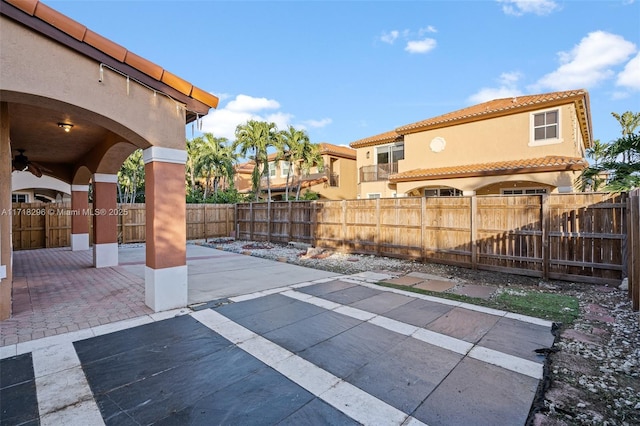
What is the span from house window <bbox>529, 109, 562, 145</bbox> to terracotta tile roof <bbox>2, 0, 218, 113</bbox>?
13595 mm

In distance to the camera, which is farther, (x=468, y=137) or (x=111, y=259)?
(x=468, y=137)

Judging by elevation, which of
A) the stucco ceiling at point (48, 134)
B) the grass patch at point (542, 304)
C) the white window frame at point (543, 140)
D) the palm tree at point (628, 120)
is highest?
the palm tree at point (628, 120)

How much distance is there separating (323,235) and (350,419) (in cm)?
1036

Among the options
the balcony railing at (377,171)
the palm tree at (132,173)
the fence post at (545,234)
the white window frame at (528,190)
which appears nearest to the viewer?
the fence post at (545,234)

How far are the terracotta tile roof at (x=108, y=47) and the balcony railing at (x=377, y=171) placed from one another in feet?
50.7

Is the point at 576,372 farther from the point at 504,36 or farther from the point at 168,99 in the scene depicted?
the point at 504,36

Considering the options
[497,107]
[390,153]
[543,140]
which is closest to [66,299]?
[543,140]

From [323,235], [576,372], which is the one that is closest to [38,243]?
[323,235]

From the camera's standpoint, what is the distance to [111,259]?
930cm

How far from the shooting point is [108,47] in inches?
174

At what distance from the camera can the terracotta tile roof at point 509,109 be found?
12336 mm

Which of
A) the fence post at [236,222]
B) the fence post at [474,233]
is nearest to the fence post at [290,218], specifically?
the fence post at [236,222]

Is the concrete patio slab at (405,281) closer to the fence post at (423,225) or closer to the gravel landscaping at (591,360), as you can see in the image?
the gravel landscaping at (591,360)

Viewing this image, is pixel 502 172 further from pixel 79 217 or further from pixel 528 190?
pixel 79 217
